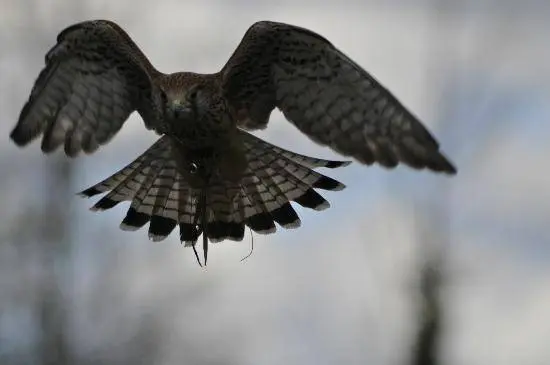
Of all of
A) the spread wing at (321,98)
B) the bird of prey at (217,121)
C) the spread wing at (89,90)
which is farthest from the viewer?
the spread wing at (89,90)

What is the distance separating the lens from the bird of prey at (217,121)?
20.0 feet

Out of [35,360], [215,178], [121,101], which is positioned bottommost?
[35,360]

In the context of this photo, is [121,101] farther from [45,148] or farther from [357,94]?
[357,94]

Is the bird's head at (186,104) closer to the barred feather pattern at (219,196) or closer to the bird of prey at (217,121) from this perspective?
the bird of prey at (217,121)

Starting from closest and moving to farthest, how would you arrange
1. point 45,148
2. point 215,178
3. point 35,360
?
point 45,148, point 215,178, point 35,360

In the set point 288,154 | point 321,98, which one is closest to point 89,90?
point 288,154

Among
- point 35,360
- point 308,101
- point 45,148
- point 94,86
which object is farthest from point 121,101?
point 35,360

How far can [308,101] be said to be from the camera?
6.40m

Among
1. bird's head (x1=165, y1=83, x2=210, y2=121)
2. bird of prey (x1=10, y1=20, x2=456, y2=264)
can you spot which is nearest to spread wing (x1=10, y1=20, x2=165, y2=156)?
bird of prey (x1=10, y1=20, x2=456, y2=264)

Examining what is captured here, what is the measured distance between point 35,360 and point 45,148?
11.4 m

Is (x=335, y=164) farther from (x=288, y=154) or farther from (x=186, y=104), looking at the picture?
(x=186, y=104)

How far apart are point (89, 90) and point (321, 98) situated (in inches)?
60.1

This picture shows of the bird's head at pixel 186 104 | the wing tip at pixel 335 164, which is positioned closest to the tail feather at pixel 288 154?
the wing tip at pixel 335 164

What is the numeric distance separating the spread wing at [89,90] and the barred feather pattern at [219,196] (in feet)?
1.34
